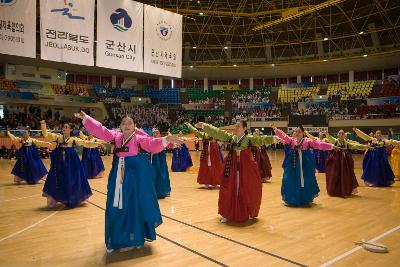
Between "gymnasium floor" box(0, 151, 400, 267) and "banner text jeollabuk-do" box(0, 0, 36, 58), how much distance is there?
11.7 feet

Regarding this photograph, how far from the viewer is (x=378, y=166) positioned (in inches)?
406

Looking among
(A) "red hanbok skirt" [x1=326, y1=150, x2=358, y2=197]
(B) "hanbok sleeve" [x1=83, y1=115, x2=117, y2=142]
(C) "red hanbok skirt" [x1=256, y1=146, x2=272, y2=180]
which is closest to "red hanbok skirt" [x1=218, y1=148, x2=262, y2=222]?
(B) "hanbok sleeve" [x1=83, y1=115, x2=117, y2=142]

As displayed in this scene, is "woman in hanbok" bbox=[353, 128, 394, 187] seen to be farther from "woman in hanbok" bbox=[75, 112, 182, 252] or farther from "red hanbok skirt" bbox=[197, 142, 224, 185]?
"woman in hanbok" bbox=[75, 112, 182, 252]

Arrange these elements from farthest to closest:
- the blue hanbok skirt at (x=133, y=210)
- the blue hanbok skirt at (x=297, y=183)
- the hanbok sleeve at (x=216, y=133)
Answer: the blue hanbok skirt at (x=297, y=183) < the hanbok sleeve at (x=216, y=133) < the blue hanbok skirt at (x=133, y=210)

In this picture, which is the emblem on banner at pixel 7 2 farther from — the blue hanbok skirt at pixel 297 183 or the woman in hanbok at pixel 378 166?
the woman in hanbok at pixel 378 166

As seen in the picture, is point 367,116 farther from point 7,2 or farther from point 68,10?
point 7,2

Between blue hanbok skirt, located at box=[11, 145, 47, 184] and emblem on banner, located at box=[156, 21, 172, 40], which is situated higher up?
emblem on banner, located at box=[156, 21, 172, 40]

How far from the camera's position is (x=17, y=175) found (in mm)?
10578

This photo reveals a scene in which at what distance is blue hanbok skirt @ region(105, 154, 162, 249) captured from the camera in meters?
4.27

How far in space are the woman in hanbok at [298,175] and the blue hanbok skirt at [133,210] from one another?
11.9 ft

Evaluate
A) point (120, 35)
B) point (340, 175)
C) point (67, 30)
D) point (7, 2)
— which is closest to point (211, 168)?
point (340, 175)

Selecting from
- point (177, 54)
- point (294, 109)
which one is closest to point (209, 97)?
point (294, 109)

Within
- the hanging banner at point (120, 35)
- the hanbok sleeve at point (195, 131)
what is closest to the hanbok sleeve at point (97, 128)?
the hanbok sleeve at point (195, 131)

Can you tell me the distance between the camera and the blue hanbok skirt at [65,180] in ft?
22.5
